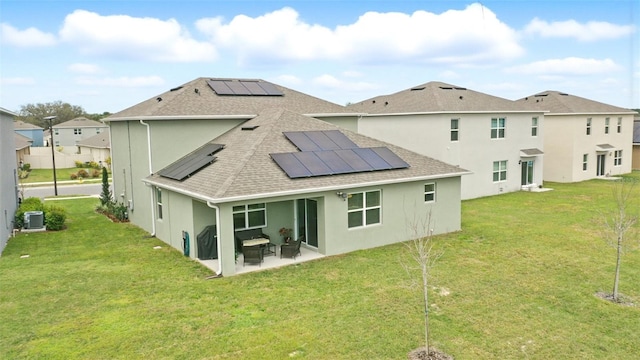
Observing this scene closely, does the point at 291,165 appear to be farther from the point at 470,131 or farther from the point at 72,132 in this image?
the point at 72,132

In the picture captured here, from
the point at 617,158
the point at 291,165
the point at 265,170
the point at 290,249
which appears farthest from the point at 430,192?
the point at 617,158

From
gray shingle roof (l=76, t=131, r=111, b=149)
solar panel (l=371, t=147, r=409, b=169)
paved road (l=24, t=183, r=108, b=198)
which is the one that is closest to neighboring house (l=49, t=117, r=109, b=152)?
gray shingle roof (l=76, t=131, r=111, b=149)

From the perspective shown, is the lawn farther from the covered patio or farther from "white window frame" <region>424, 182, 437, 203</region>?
"white window frame" <region>424, 182, 437, 203</region>

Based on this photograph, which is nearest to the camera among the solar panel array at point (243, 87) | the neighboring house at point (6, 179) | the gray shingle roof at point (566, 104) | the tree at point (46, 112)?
the neighboring house at point (6, 179)

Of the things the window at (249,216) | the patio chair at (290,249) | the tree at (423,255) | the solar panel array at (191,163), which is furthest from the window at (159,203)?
the tree at (423,255)

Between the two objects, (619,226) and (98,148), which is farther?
(98,148)

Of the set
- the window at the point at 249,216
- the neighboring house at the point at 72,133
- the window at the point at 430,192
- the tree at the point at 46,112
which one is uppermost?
the tree at the point at 46,112

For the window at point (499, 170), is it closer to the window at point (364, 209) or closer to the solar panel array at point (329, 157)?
the solar panel array at point (329, 157)
